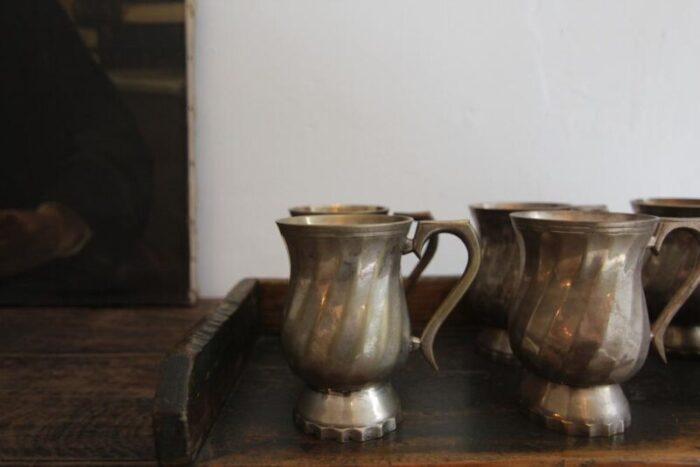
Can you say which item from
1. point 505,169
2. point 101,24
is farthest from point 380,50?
point 101,24

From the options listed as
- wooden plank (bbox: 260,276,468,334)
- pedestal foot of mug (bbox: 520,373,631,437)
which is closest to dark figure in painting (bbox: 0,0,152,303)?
wooden plank (bbox: 260,276,468,334)

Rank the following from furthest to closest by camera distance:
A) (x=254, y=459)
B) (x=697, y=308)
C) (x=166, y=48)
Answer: (x=166, y=48) → (x=697, y=308) → (x=254, y=459)

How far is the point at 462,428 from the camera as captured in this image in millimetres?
446

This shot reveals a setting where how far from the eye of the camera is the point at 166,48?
0.77 m

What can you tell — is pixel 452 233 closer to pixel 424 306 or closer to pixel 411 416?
pixel 411 416

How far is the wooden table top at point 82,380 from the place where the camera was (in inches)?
17.8

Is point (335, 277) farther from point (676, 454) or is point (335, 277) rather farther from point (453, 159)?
point (453, 159)

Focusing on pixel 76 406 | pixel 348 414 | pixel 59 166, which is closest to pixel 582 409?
pixel 348 414

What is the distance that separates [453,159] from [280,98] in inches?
10.1

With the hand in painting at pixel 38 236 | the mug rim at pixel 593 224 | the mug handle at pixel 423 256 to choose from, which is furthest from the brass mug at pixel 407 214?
the hand in painting at pixel 38 236

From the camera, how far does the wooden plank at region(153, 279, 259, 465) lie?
38 cm

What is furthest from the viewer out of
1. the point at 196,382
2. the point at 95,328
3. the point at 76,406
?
the point at 95,328

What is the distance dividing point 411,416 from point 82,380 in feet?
1.10

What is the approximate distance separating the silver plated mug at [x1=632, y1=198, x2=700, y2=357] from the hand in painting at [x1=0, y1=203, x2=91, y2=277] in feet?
2.28
